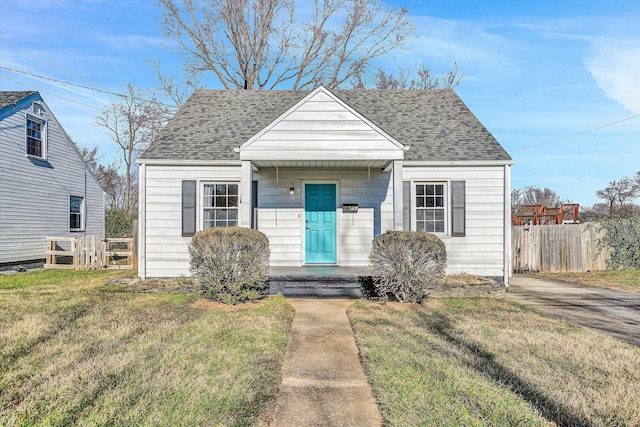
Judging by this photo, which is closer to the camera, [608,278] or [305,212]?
[305,212]

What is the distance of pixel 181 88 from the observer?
1928 centimetres

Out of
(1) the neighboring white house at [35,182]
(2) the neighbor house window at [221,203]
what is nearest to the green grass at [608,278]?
(2) the neighbor house window at [221,203]

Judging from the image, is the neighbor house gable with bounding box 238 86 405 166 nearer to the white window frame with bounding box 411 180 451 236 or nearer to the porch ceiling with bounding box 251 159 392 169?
the porch ceiling with bounding box 251 159 392 169

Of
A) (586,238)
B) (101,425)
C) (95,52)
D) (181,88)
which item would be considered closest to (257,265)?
(101,425)

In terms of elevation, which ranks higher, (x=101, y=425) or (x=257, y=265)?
(x=257, y=265)

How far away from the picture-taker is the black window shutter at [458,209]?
8617 millimetres

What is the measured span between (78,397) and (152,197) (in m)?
6.41

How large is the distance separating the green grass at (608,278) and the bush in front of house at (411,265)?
5664 mm

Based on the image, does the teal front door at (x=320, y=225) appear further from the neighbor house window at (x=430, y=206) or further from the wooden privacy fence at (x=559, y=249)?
the wooden privacy fence at (x=559, y=249)

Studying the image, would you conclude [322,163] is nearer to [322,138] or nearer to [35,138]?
[322,138]

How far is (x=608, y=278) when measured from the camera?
10.2m

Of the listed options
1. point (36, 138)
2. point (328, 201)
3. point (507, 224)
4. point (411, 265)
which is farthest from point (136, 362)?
point (36, 138)

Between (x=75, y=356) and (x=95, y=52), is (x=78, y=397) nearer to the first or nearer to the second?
(x=75, y=356)

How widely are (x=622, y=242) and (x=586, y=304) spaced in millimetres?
6356
